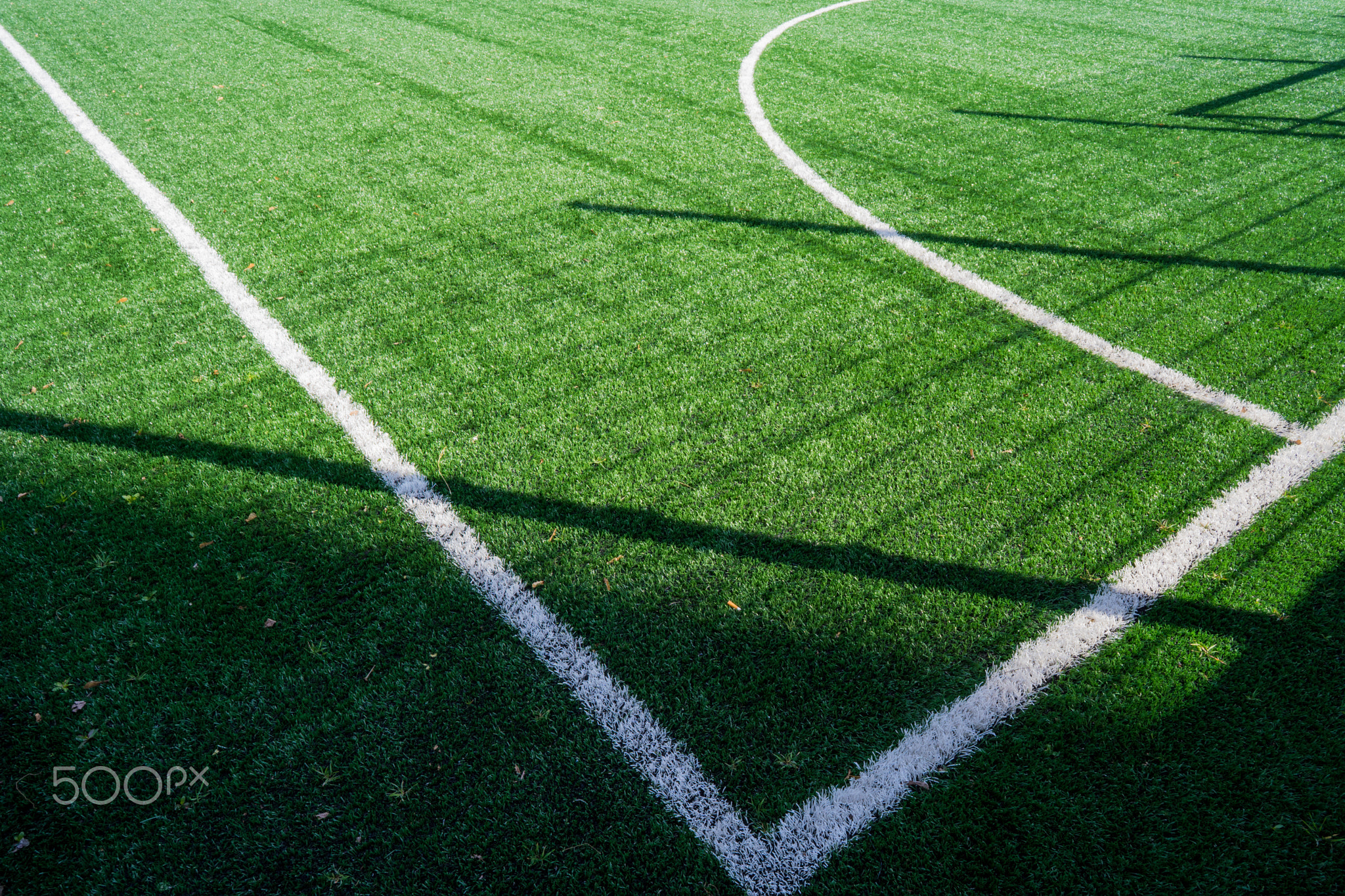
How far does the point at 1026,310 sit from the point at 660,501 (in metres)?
2.37

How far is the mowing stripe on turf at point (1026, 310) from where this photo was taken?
3332 millimetres

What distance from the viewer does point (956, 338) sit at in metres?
3.81

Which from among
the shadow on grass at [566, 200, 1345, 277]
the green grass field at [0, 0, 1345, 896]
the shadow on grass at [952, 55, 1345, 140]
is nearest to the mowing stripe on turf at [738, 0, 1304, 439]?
the green grass field at [0, 0, 1345, 896]

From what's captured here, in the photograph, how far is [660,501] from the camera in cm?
296

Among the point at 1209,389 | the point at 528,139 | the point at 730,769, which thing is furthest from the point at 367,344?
the point at 1209,389

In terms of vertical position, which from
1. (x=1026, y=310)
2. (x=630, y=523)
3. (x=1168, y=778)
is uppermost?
(x=1026, y=310)

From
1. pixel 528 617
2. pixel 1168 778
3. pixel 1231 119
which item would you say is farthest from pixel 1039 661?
pixel 1231 119

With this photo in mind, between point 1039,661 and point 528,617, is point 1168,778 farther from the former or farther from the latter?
point 528,617

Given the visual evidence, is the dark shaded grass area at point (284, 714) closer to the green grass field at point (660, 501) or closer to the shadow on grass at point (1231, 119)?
the green grass field at point (660, 501)

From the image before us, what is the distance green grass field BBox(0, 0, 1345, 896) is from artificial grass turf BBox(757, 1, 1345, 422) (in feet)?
0.14

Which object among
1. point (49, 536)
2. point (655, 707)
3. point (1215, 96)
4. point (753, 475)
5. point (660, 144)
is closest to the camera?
point (655, 707)

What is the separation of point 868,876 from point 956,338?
2.66 metres

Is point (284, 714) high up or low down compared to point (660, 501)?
down

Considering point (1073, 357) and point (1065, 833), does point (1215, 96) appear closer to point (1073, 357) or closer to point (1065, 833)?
point (1073, 357)
